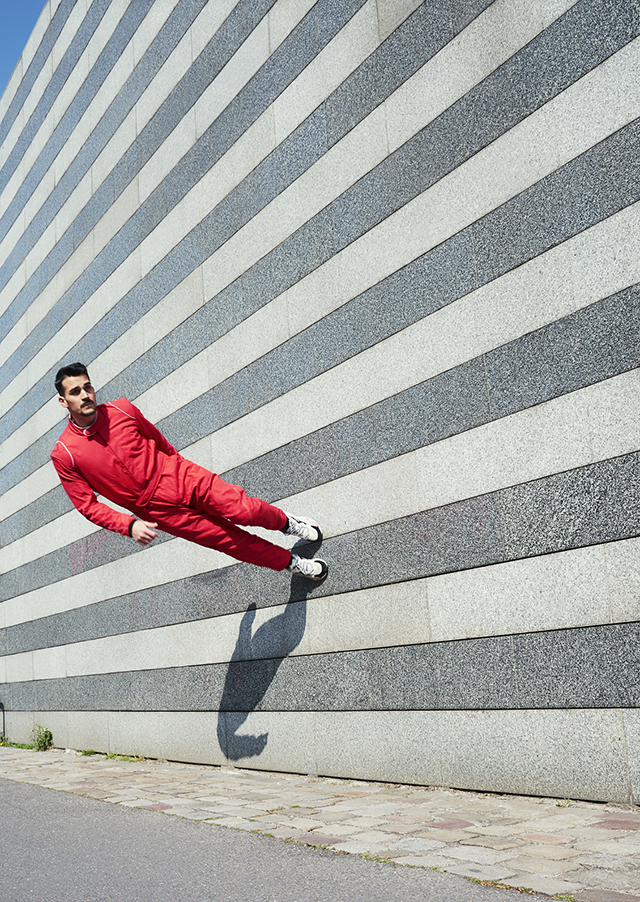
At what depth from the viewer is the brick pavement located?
3049mm

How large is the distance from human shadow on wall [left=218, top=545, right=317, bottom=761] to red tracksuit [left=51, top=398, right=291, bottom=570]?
0.64 metres

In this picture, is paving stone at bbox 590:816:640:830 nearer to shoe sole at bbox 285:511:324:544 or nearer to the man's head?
shoe sole at bbox 285:511:324:544

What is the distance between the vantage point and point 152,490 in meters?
5.62

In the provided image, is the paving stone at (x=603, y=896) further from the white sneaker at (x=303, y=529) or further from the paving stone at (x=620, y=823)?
the white sneaker at (x=303, y=529)

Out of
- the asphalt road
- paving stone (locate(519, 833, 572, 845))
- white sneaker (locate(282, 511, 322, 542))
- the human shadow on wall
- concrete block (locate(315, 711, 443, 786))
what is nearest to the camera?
the asphalt road

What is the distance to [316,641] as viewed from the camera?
19.7 ft

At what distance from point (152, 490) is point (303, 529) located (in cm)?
108

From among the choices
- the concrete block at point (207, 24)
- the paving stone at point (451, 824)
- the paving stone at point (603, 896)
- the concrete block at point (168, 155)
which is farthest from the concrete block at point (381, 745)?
the concrete block at point (207, 24)

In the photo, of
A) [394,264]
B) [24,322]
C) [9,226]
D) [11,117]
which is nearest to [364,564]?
[394,264]

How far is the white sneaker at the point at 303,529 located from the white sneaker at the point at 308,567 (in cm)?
16

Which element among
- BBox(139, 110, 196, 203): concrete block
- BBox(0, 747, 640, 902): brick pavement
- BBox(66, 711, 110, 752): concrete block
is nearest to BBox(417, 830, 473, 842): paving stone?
BBox(0, 747, 640, 902): brick pavement

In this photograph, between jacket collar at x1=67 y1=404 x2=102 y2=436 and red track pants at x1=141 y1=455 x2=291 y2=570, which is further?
jacket collar at x1=67 y1=404 x2=102 y2=436

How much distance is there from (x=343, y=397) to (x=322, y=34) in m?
2.78

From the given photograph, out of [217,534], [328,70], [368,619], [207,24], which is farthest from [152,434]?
[207,24]
